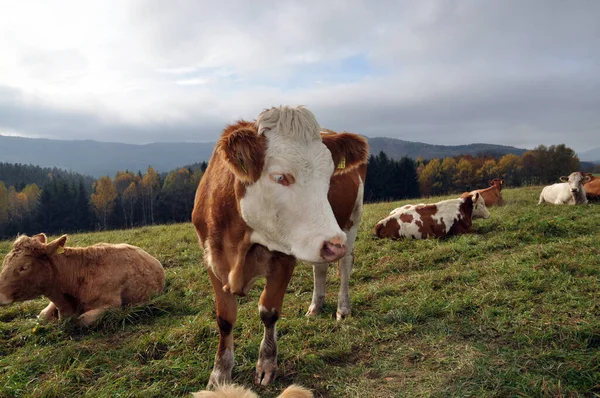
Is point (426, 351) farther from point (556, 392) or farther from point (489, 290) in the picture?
point (489, 290)

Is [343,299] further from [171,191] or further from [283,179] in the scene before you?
[171,191]

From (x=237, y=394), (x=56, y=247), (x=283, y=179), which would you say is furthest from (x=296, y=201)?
(x=56, y=247)

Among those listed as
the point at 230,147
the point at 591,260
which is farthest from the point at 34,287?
the point at 591,260

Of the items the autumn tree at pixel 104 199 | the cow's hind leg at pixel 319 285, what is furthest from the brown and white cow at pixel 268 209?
the autumn tree at pixel 104 199

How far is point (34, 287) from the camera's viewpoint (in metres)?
5.36

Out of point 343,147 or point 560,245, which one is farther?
point 560,245

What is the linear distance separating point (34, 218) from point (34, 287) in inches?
2586

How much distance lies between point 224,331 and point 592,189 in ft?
49.8

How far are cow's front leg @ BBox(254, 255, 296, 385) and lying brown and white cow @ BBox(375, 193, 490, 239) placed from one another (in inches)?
252

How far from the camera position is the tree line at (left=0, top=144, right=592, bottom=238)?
182 ft

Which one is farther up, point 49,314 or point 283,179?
point 283,179

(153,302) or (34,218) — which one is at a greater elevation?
(153,302)

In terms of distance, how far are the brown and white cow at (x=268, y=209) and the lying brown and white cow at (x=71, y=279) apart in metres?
2.56

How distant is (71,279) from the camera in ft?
18.4
